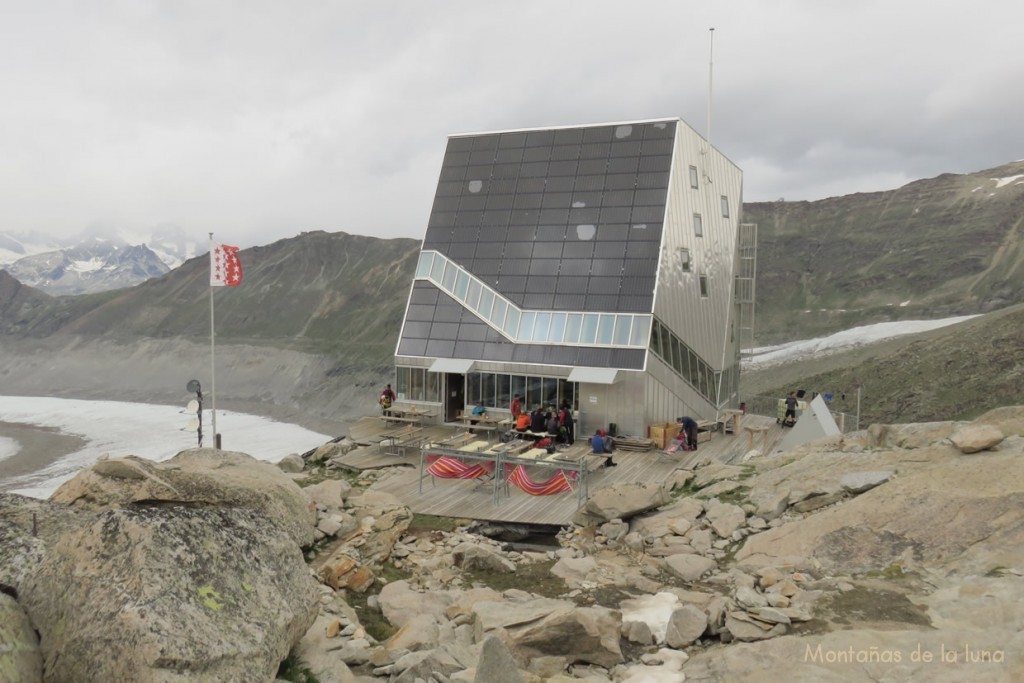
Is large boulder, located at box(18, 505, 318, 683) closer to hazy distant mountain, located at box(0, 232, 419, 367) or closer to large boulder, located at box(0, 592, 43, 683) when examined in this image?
large boulder, located at box(0, 592, 43, 683)

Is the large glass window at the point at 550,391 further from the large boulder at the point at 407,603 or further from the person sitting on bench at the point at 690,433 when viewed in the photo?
the large boulder at the point at 407,603

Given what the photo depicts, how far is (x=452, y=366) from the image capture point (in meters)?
28.2

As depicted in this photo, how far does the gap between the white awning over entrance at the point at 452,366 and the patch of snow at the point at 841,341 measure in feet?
254

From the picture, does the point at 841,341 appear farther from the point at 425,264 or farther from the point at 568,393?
the point at 568,393

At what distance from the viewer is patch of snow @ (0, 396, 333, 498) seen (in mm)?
56594

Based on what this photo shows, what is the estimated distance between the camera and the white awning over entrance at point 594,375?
1006 inches

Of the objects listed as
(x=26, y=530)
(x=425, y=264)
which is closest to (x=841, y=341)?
(x=425, y=264)

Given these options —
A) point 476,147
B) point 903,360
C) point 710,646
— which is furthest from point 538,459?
point 903,360

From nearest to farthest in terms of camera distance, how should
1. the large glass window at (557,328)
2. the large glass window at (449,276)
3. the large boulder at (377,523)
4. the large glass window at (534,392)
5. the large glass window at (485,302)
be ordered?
the large boulder at (377,523), the large glass window at (534,392), the large glass window at (557,328), the large glass window at (485,302), the large glass window at (449,276)

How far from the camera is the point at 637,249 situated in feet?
94.0

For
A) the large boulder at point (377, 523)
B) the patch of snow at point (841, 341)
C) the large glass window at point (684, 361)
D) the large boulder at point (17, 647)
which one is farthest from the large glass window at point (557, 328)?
the patch of snow at point (841, 341)

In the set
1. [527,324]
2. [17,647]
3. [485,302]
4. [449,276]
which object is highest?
[449,276]

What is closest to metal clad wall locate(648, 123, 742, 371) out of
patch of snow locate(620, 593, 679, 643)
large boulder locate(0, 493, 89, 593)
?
patch of snow locate(620, 593, 679, 643)

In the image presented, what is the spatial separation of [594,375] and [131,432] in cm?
6433
